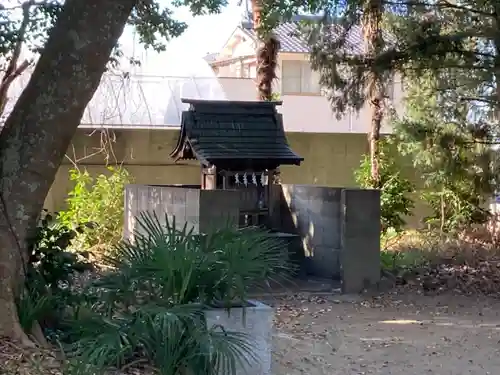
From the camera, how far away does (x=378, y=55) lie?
11.0 metres

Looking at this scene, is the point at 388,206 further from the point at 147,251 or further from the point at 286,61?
the point at 147,251

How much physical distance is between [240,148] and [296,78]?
38.9 ft

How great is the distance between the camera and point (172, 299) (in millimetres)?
5855

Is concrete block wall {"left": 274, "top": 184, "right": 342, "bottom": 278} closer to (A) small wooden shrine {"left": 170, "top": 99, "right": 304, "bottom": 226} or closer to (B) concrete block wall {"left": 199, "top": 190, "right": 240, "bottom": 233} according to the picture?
(A) small wooden shrine {"left": 170, "top": 99, "right": 304, "bottom": 226}

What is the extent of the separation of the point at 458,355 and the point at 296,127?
531 inches

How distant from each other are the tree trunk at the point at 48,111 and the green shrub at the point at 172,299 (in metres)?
0.69

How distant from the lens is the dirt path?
23.5 ft

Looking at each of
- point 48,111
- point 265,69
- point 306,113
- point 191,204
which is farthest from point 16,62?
point 306,113

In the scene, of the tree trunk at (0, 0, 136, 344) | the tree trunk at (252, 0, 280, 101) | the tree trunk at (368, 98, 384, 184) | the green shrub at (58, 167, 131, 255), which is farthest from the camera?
the tree trunk at (368, 98, 384, 184)

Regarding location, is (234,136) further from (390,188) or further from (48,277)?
(48,277)

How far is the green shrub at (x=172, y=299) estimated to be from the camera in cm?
542

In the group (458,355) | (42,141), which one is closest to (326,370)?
(458,355)

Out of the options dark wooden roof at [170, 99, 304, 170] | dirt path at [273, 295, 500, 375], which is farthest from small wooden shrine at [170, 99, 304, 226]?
dirt path at [273, 295, 500, 375]

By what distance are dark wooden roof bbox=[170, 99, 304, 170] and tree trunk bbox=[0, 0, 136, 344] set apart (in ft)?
19.5
